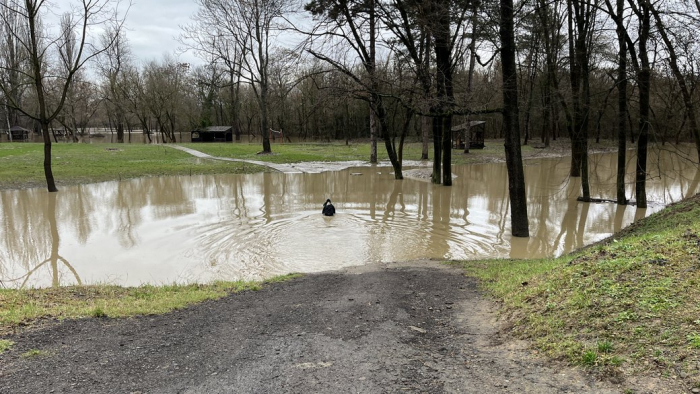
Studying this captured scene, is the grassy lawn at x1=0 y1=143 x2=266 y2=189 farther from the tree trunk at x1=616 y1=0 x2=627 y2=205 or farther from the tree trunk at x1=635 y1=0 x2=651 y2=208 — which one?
the tree trunk at x1=635 y1=0 x2=651 y2=208

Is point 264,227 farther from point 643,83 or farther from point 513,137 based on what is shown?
point 643,83

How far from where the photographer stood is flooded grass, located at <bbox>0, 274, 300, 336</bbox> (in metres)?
4.70

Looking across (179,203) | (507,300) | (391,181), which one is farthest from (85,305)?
(391,181)

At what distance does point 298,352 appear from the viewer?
12.7 feet

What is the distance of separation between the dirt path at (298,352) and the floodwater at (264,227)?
3.16 meters

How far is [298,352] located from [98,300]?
3193 millimetres

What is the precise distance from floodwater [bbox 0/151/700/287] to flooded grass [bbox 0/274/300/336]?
1.50 meters

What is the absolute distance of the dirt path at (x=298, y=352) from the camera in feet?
10.6

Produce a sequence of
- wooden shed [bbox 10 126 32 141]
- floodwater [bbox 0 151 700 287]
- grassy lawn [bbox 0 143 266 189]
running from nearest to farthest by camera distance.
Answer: floodwater [bbox 0 151 700 287]
grassy lawn [bbox 0 143 266 189]
wooden shed [bbox 10 126 32 141]

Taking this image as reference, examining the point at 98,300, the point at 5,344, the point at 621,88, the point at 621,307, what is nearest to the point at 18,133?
the point at 98,300

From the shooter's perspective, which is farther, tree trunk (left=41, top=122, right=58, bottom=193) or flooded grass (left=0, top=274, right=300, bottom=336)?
tree trunk (left=41, top=122, right=58, bottom=193)

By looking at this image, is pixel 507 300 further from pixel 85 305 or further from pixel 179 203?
pixel 179 203

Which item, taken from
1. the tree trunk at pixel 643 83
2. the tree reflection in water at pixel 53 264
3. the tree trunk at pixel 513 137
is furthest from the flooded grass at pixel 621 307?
the tree trunk at pixel 643 83

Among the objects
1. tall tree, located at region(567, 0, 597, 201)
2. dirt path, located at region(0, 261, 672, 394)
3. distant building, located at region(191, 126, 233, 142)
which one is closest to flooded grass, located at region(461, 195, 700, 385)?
dirt path, located at region(0, 261, 672, 394)
